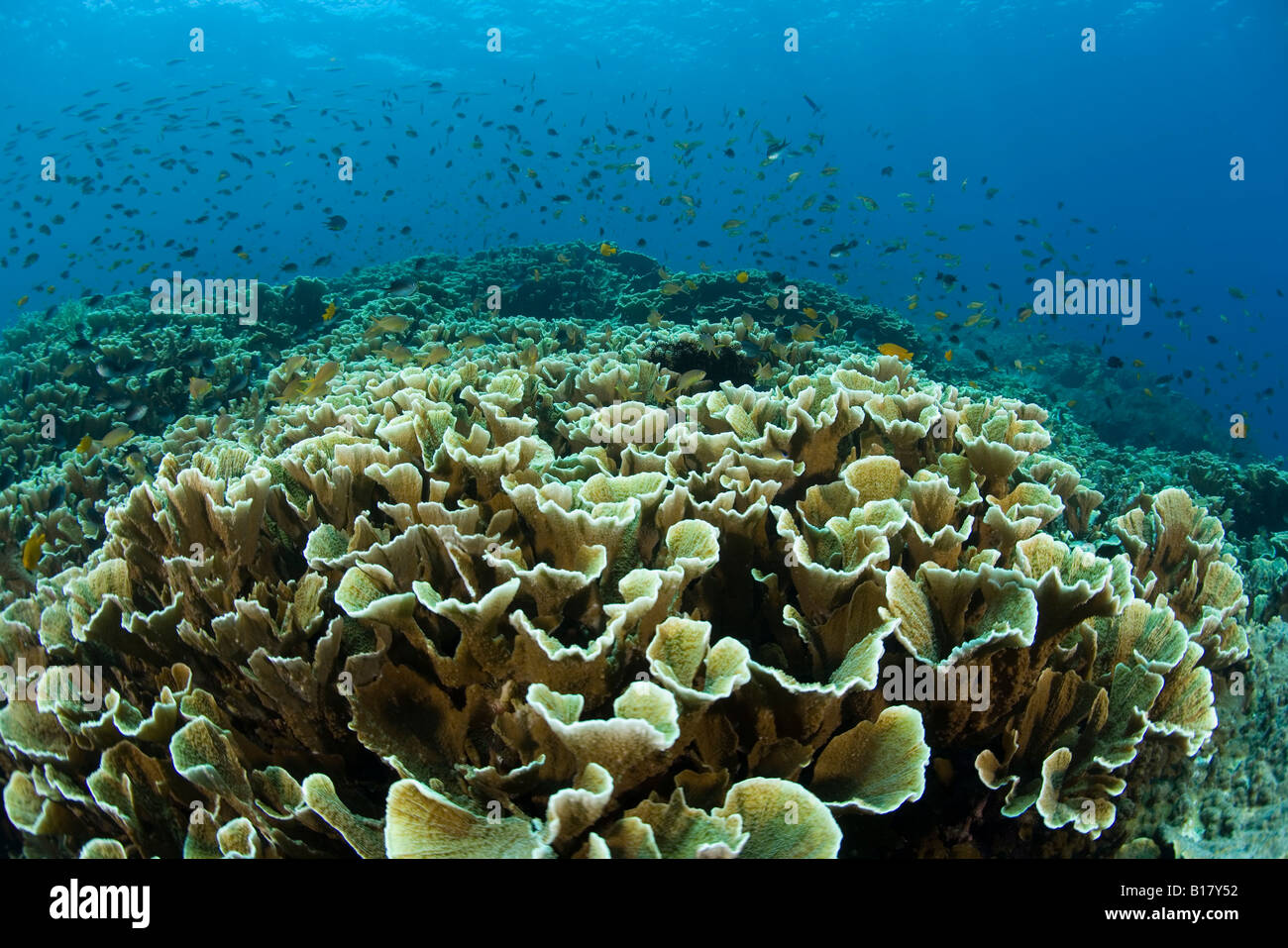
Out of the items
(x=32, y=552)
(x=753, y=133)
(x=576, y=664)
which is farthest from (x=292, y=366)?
(x=753, y=133)

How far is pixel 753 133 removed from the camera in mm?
21141

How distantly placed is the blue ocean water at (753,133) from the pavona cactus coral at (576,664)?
1243 centimetres

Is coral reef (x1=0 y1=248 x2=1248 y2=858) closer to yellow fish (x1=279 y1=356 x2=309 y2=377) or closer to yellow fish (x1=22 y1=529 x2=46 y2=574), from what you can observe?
yellow fish (x1=22 y1=529 x2=46 y2=574)

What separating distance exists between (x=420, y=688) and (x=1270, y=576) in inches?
206

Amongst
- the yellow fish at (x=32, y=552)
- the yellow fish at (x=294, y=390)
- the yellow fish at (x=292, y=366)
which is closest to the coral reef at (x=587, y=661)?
the yellow fish at (x=32, y=552)

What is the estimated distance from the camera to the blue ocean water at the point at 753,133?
33.5 metres

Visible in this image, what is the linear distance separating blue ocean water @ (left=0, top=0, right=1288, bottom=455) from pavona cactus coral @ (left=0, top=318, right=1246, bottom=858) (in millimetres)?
12434

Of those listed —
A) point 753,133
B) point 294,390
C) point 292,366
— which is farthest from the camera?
point 753,133

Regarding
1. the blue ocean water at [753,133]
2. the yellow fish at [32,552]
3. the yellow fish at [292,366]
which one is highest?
the blue ocean water at [753,133]

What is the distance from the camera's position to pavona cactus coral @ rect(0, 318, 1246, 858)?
5.31ft

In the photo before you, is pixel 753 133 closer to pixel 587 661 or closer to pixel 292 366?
pixel 292 366

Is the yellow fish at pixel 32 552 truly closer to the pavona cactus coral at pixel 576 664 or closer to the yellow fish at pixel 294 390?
the pavona cactus coral at pixel 576 664

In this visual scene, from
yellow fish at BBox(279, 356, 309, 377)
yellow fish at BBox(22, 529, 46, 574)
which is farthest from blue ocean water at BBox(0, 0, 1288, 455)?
yellow fish at BBox(22, 529, 46, 574)

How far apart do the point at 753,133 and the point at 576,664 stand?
23138 millimetres
